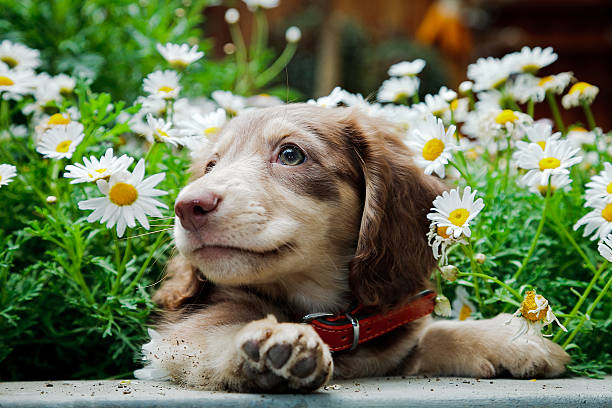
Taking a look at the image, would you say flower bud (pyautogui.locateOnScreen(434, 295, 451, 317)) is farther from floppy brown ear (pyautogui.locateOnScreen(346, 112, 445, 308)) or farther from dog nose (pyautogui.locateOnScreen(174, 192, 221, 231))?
dog nose (pyautogui.locateOnScreen(174, 192, 221, 231))

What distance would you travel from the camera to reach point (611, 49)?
29.4ft

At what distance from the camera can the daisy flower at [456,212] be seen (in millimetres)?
2088

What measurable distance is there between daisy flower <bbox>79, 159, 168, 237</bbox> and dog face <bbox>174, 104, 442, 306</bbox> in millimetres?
145

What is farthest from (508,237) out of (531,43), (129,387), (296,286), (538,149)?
(531,43)

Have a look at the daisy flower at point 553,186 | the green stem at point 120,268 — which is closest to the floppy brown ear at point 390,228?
the daisy flower at point 553,186

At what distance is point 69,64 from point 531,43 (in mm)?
6962

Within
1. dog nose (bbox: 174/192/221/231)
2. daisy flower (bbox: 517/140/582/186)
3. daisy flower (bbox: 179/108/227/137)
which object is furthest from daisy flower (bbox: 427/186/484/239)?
daisy flower (bbox: 179/108/227/137)

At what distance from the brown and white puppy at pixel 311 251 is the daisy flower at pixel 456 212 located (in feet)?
0.72

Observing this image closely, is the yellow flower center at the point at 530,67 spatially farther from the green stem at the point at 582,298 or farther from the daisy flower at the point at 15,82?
the daisy flower at the point at 15,82

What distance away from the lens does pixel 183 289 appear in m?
2.52

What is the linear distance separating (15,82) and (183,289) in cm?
114

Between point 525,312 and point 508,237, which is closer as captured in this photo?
point 525,312

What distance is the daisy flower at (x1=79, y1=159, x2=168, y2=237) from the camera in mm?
2189

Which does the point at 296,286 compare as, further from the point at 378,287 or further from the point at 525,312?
the point at 525,312
